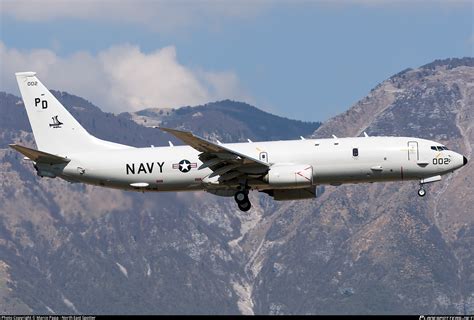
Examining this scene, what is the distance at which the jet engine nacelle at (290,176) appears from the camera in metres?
108

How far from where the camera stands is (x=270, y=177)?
110 meters

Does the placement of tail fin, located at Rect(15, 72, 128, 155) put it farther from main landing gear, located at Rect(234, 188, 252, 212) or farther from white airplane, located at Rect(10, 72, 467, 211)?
main landing gear, located at Rect(234, 188, 252, 212)

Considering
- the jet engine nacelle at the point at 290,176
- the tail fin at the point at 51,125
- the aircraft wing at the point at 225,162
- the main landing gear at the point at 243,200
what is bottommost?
the main landing gear at the point at 243,200

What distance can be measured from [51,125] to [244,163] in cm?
2147

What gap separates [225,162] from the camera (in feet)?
363

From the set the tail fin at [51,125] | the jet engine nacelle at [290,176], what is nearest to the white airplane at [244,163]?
the jet engine nacelle at [290,176]

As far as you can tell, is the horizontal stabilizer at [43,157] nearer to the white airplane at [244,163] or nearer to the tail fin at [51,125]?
the white airplane at [244,163]

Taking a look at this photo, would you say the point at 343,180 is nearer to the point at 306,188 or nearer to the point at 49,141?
the point at 306,188

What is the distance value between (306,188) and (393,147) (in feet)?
30.1

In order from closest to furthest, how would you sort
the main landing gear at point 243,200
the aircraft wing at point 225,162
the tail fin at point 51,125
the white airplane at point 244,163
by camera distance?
the aircraft wing at point 225,162 → the white airplane at point 244,163 → the main landing gear at point 243,200 → the tail fin at point 51,125

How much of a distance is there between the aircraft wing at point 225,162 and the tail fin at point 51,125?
436 inches

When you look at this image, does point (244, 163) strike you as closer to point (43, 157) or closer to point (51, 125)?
point (43, 157)

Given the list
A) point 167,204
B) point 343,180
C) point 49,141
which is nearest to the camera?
point 343,180

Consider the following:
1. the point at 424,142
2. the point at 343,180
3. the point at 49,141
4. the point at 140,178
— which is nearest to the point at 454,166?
the point at 424,142
